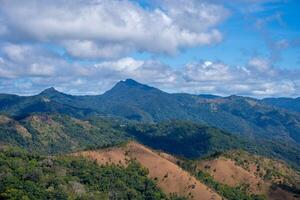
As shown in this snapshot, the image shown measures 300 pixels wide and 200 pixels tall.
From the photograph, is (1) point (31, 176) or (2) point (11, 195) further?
(1) point (31, 176)

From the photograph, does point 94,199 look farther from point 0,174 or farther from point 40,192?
point 0,174

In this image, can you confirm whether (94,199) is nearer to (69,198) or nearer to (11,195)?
(69,198)

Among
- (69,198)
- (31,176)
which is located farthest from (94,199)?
(31,176)

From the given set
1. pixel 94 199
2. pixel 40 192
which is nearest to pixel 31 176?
pixel 40 192

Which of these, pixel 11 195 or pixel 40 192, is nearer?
pixel 11 195

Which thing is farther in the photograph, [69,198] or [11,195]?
[69,198]

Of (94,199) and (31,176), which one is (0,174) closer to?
(31,176)

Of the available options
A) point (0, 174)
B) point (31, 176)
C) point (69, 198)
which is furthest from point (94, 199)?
point (0, 174)
